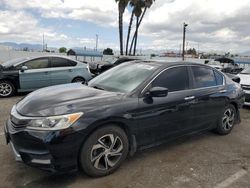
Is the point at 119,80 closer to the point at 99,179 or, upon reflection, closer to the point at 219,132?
the point at 99,179

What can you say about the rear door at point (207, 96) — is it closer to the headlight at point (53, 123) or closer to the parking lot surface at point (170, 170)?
the parking lot surface at point (170, 170)

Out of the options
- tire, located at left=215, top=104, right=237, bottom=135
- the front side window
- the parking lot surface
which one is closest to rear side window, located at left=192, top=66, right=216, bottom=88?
tire, located at left=215, top=104, right=237, bottom=135

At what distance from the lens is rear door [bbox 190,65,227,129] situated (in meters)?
4.88

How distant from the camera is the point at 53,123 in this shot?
10.8 ft

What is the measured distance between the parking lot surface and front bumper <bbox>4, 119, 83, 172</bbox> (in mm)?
322

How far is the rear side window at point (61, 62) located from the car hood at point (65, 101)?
5823 millimetres

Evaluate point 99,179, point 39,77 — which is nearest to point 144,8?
point 39,77

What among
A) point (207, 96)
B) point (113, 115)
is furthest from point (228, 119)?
point (113, 115)

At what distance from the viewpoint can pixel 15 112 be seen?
12.2 ft

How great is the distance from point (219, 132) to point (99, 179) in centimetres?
297

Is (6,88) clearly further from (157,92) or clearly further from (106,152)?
(157,92)

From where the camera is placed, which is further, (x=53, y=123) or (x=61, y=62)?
(x=61, y=62)

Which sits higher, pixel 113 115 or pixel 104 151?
pixel 113 115

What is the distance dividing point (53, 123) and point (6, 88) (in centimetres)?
668
